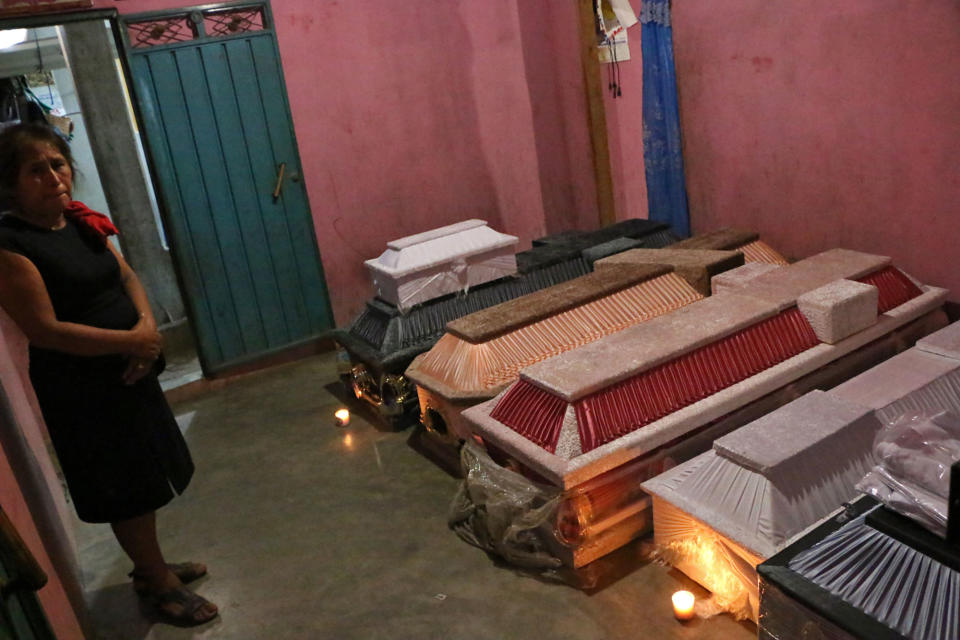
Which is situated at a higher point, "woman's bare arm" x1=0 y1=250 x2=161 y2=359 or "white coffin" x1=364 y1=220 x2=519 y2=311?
"woman's bare arm" x1=0 y1=250 x2=161 y2=359

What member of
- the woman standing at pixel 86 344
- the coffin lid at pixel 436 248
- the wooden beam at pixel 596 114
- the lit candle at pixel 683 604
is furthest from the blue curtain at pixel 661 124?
the woman standing at pixel 86 344

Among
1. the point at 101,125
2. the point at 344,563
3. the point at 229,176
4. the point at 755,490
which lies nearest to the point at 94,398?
the point at 344,563

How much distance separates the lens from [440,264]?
3.63m

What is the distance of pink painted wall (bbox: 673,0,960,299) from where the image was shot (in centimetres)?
294

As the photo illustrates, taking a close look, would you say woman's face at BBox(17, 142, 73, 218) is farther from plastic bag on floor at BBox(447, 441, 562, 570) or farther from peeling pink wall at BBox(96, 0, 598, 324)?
peeling pink wall at BBox(96, 0, 598, 324)

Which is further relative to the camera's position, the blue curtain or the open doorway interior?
the open doorway interior

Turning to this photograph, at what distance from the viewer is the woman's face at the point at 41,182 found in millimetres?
2049

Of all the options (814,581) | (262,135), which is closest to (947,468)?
(814,581)

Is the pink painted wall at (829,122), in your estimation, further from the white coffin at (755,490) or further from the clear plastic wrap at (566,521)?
the clear plastic wrap at (566,521)

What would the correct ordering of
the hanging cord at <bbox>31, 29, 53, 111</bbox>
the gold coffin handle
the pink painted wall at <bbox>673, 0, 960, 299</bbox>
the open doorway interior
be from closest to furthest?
1. the gold coffin handle
2. the pink painted wall at <bbox>673, 0, 960, 299</bbox>
3. the open doorway interior
4. the hanging cord at <bbox>31, 29, 53, 111</bbox>

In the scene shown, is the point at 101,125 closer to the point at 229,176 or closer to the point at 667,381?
the point at 229,176

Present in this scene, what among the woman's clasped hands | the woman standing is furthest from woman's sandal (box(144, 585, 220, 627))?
the woman's clasped hands

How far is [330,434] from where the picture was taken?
373 centimetres

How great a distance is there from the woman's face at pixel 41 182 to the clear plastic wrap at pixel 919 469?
217 centimetres
